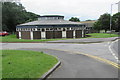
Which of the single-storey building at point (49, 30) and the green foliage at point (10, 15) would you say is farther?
the green foliage at point (10, 15)

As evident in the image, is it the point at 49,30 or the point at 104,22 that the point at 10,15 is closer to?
the point at 49,30

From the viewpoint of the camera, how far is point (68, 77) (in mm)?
6957

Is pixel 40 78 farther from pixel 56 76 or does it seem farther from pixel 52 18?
pixel 52 18

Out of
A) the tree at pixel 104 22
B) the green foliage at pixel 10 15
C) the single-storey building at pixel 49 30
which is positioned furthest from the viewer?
the tree at pixel 104 22

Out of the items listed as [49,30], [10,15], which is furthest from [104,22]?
[49,30]

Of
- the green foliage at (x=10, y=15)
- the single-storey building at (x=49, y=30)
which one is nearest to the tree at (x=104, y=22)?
the green foliage at (x=10, y=15)

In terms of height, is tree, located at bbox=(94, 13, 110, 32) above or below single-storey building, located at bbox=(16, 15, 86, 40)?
above

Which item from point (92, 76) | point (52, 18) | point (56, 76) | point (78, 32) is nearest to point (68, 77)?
point (56, 76)

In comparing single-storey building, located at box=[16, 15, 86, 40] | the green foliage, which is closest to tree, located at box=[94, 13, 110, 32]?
the green foliage

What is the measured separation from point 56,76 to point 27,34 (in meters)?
30.8

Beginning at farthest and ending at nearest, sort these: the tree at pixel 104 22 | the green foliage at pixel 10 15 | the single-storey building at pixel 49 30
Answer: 1. the tree at pixel 104 22
2. the green foliage at pixel 10 15
3. the single-storey building at pixel 49 30

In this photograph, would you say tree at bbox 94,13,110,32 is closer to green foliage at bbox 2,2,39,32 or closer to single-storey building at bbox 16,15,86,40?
green foliage at bbox 2,2,39,32

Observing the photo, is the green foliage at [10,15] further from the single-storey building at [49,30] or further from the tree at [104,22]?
the tree at [104,22]

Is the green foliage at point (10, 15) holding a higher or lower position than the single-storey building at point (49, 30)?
higher
